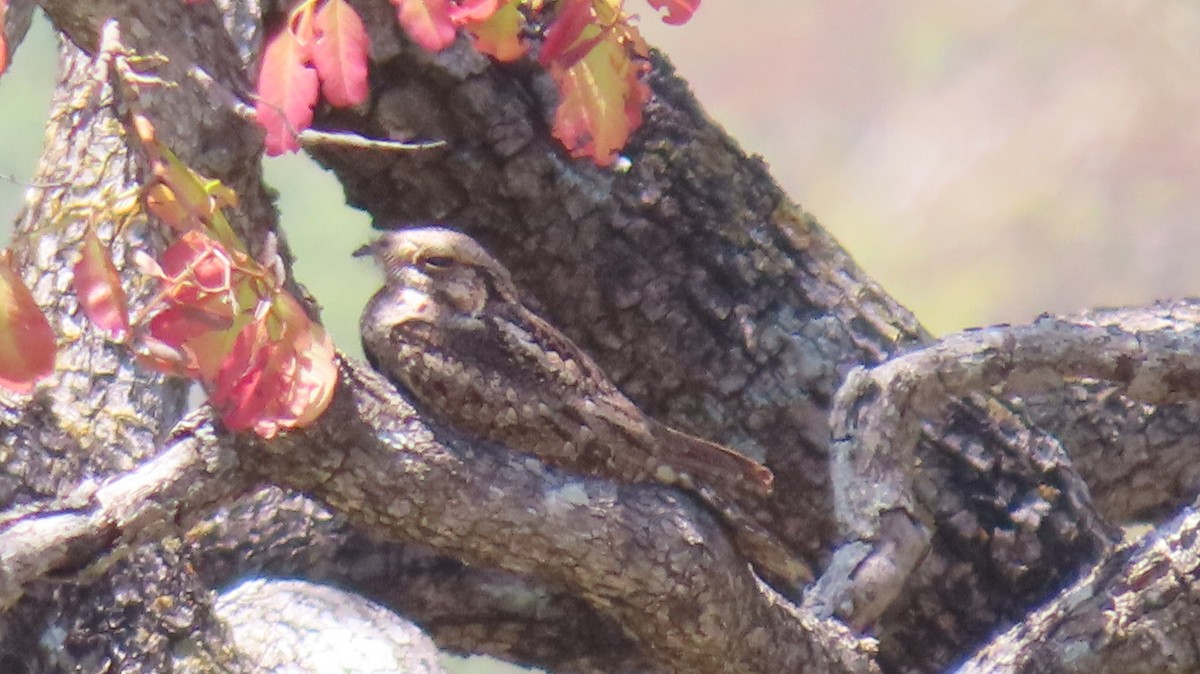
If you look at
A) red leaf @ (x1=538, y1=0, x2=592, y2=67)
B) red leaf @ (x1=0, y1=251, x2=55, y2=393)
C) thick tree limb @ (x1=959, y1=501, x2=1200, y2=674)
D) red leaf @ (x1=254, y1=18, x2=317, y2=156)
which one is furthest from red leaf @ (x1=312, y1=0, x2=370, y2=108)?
thick tree limb @ (x1=959, y1=501, x2=1200, y2=674)

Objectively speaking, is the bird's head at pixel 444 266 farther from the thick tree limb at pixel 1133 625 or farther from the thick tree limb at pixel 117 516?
the thick tree limb at pixel 1133 625

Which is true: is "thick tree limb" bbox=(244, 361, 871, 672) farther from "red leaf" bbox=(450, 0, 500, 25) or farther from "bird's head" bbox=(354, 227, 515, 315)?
"red leaf" bbox=(450, 0, 500, 25)

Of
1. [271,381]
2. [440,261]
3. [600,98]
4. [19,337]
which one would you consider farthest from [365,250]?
[19,337]

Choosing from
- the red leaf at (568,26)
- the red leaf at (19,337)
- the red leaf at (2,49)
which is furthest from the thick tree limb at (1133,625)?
the red leaf at (2,49)

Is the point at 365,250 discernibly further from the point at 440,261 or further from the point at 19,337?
the point at 19,337

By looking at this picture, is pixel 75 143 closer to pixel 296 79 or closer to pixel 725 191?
pixel 296 79

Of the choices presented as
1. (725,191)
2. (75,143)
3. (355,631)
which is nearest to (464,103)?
(725,191)
